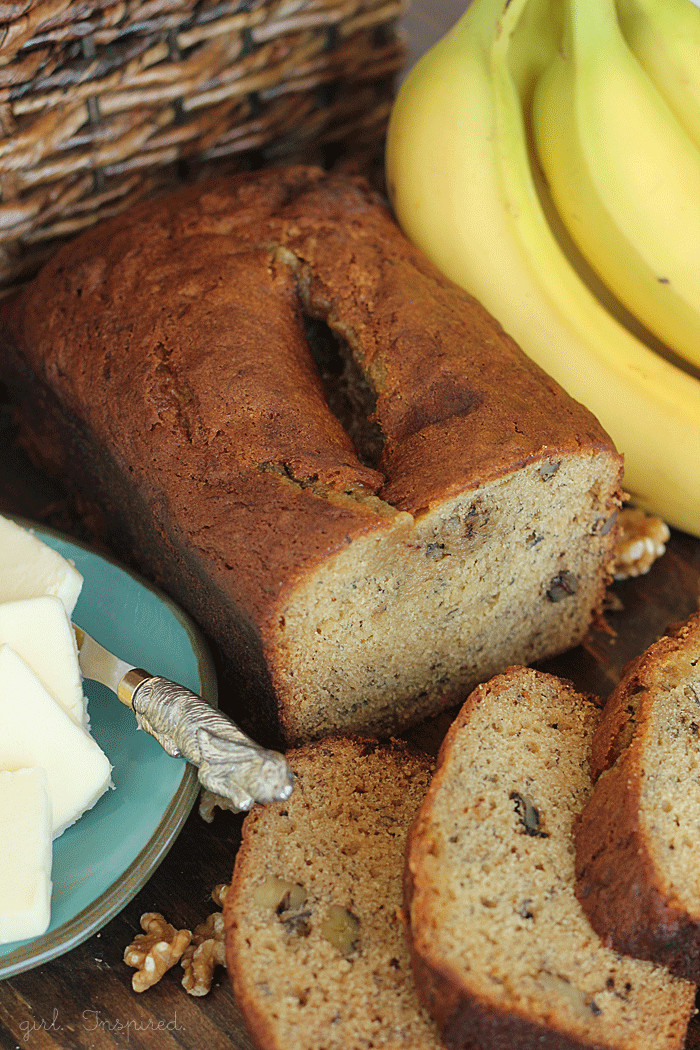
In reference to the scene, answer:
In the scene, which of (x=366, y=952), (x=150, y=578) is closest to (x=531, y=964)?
(x=366, y=952)

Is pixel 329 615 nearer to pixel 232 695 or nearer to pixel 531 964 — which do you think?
pixel 232 695

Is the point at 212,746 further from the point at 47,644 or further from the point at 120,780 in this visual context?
the point at 47,644

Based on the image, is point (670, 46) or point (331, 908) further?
point (670, 46)

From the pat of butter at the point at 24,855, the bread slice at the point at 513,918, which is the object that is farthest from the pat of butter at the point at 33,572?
the bread slice at the point at 513,918

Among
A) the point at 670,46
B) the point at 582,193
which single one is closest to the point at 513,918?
the point at 582,193

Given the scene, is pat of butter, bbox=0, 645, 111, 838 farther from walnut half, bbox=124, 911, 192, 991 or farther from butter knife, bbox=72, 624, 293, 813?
walnut half, bbox=124, 911, 192, 991

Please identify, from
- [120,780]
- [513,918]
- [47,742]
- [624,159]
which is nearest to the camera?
[513,918]
